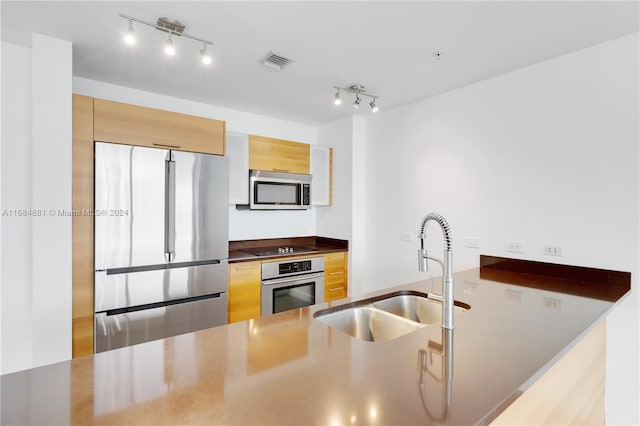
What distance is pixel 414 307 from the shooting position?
1756 millimetres

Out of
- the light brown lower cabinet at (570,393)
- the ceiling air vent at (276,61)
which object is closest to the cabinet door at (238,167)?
the ceiling air vent at (276,61)

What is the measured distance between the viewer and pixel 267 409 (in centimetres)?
72

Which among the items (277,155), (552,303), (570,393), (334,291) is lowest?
(334,291)

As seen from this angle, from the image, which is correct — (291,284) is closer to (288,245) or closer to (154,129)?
(288,245)

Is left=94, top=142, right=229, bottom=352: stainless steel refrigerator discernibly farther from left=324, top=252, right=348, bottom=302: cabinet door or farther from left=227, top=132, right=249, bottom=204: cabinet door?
left=324, top=252, right=348, bottom=302: cabinet door

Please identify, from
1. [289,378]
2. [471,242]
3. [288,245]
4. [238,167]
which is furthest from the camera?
[288,245]

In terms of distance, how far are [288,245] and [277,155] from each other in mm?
1142

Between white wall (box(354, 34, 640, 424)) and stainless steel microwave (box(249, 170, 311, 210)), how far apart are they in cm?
100

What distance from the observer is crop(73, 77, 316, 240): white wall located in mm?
2715

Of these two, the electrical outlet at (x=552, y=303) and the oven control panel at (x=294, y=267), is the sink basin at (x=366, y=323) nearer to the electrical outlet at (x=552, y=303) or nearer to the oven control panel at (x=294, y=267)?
the electrical outlet at (x=552, y=303)

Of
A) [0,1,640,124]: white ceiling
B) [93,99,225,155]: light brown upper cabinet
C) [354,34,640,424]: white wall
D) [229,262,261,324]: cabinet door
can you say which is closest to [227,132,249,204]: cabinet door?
[93,99,225,155]: light brown upper cabinet

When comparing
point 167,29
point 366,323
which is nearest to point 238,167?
point 167,29

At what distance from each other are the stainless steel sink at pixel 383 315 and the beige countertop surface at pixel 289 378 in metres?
0.20

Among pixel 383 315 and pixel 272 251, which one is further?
pixel 272 251
